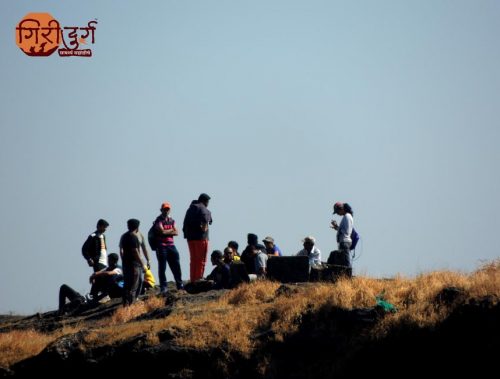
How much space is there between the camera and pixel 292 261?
29438 millimetres

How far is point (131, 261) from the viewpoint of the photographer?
2933 centimetres

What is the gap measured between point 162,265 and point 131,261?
76.1 inches

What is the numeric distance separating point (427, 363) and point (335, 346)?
7.88 feet

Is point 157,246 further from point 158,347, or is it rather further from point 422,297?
point 422,297

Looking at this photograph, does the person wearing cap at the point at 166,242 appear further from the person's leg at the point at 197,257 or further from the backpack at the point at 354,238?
the backpack at the point at 354,238

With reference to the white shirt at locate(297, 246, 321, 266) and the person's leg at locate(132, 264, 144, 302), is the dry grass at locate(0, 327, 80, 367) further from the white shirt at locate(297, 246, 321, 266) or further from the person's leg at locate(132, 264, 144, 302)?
the white shirt at locate(297, 246, 321, 266)

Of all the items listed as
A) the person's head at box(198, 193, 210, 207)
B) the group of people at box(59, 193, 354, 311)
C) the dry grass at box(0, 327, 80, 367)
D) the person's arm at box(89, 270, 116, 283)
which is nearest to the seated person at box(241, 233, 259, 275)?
the group of people at box(59, 193, 354, 311)

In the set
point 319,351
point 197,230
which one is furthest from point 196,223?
point 319,351

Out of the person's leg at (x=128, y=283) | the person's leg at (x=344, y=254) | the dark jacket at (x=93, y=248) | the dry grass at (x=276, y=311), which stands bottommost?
the dry grass at (x=276, y=311)

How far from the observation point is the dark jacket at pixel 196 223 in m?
31.0

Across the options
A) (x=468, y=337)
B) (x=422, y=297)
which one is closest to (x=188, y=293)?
(x=422, y=297)

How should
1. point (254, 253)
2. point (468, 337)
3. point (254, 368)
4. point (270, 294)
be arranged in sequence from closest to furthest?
point (468, 337) → point (254, 368) → point (270, 294) → point (254, 253)

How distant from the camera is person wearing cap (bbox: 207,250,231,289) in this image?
30636 mm

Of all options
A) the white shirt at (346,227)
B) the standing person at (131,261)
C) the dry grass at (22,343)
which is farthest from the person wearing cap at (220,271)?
the dry grass at (22,343)
